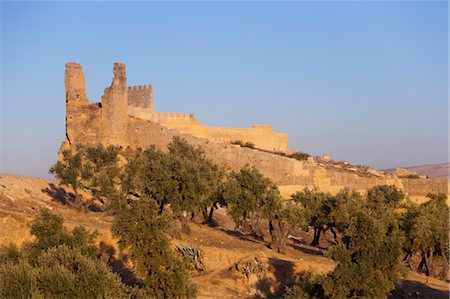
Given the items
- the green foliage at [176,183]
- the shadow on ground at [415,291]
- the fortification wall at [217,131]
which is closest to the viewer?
the shadow on ground at [415,291]

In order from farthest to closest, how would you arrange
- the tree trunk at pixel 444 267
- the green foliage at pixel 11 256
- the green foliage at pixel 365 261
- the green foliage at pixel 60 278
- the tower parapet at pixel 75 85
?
the tower parapet at pixel 75 85
the tree trunk at pixel 444 267
the green foliage at pixel 11 256
the green foliage at pixel 365 261
the green foliage at pixel 60 278

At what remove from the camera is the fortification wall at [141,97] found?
5847 centimetres

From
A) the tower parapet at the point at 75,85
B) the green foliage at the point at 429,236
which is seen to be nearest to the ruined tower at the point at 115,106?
the tower parapet at the point at 75,85

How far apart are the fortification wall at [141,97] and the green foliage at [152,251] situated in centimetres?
3224

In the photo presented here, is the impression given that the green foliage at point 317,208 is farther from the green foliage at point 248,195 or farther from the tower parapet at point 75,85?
the tower parapet at point 75,85

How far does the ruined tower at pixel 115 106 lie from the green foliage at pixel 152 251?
2671 cm

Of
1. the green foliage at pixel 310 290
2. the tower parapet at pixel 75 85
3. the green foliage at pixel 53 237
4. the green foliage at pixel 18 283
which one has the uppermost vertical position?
the tower parapet at pixel 75 85

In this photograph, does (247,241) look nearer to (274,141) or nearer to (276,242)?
(276,242)

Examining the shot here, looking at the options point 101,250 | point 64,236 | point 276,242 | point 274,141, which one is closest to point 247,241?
point 276,242

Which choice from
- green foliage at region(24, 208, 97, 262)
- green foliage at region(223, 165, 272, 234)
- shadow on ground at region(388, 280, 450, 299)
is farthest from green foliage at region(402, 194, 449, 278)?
green foliage at region(24, 208, 97, 262)

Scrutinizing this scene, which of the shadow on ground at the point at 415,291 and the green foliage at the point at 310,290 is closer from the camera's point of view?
the green foliage at the point at 310,290

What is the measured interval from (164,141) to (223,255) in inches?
876

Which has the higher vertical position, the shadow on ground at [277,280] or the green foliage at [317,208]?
the green foliage at [317,208]

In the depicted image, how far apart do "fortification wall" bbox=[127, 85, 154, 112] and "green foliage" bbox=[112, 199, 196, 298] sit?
106ft
